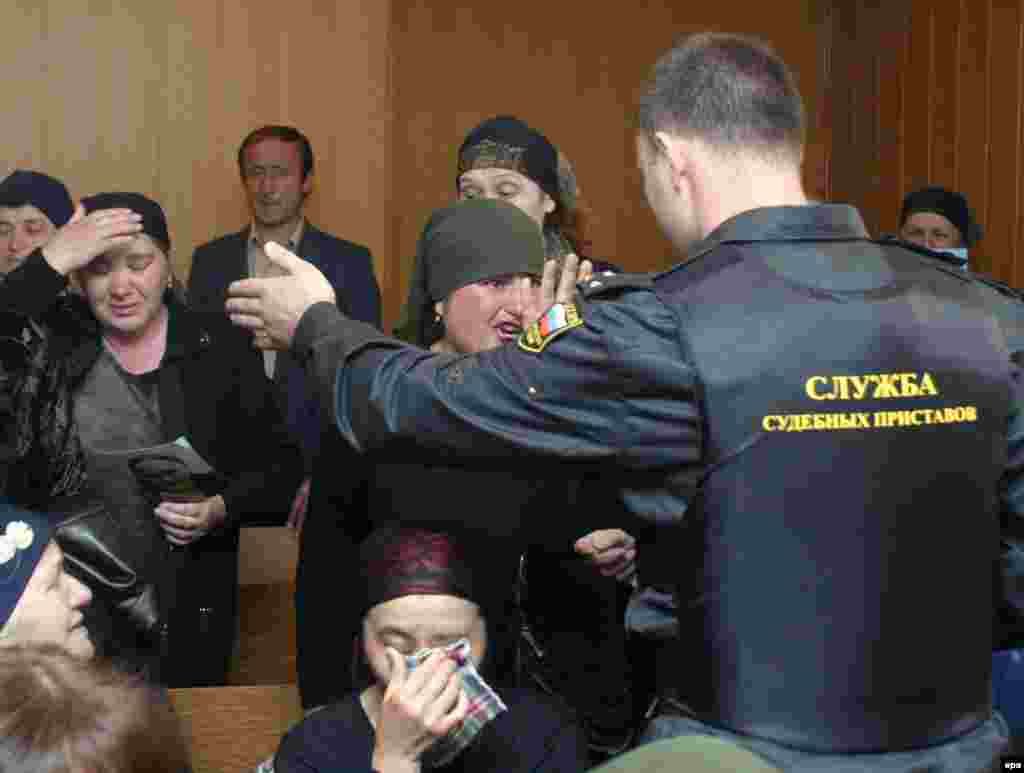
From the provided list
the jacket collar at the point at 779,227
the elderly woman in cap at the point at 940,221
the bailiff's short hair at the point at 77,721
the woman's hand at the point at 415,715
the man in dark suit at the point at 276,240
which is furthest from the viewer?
the elderly woman in cap at the point at 940,221

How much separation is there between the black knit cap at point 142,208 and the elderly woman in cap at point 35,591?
1.30m

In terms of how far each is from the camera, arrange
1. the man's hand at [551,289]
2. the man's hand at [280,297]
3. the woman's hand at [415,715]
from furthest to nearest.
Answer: the man's hand at [551,289], the woman's hand at [415,715], the man's hand at [280,297]

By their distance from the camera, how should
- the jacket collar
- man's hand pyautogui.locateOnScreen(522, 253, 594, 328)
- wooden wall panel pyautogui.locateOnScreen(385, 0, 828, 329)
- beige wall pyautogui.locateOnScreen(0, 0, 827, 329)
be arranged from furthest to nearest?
wooden wall panel pyautogui.locateOnScreen(385, 0, 828, 329) → beige wall pyautogui.locateOnScreen(0, 0, 827, 329) → man's hand pyautogui.locateOnScreen(522, 253, 594, 328) → the jacket collar

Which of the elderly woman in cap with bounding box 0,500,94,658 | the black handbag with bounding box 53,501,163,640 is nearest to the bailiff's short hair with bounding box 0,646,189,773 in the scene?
the elderly woman in cap with bounding box 0,500,94,658

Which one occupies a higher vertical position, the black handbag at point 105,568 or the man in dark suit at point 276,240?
the man in dark suit at point 276,240

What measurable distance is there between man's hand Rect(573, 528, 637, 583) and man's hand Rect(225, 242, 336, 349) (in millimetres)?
940

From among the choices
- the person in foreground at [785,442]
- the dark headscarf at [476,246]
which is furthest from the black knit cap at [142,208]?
the person in foreground at [785,442]

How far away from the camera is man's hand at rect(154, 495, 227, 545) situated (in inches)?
139

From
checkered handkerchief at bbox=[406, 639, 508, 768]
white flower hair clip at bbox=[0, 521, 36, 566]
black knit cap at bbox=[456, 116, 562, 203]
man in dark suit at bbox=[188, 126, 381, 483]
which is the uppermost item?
black knit cap at bbox=[456, 116, 562, 203]

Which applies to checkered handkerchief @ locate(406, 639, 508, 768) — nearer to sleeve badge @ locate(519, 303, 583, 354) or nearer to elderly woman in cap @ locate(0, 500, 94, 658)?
elderly woman in cap @ locate(0, 500, 94, 658)

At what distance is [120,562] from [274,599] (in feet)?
4.98

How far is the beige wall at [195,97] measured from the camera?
5.72 metres

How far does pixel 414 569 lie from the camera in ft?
8.59

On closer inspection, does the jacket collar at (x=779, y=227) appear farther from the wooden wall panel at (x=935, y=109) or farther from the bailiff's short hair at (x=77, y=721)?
the wooden wall panel at (x=935, y=109)
